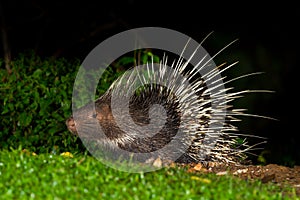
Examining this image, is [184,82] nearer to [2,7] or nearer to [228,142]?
[228,142]

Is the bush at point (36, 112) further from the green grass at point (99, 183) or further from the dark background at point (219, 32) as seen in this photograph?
the green grass at point (99, 183)

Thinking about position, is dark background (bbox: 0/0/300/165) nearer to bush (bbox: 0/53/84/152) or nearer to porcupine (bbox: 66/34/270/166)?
bush (bbox: 0/53/84/152)

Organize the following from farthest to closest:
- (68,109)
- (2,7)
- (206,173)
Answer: (2,7), (68,109), (206,173)

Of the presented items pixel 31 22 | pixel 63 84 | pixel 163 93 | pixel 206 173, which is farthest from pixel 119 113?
pixel 31 22

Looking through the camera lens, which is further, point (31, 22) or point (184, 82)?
point (31, 22)

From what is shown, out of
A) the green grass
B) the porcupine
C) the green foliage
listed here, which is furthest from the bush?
the green grass

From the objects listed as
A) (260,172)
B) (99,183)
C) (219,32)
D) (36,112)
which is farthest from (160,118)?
(219,32)

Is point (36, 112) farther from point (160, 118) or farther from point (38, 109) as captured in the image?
point (160, 118)
